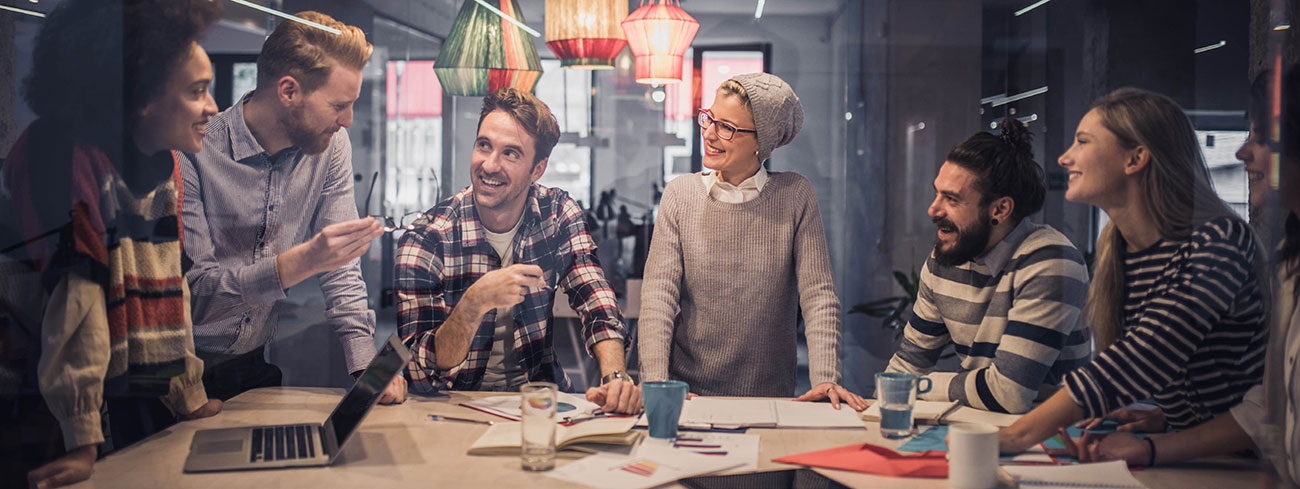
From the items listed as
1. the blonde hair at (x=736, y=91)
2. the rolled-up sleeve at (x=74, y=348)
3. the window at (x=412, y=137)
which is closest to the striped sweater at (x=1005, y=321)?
the blonde hair at (x=736, y=91)

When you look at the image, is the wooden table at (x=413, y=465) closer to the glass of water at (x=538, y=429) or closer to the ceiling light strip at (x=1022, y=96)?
the glass of water at (x=538, y=429)

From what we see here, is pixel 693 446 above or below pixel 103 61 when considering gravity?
below

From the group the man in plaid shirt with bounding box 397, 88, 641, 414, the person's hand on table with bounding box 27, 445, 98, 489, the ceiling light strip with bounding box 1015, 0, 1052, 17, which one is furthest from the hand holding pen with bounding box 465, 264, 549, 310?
the ceiling light strip with bounding box 1015, 0, 1052, 17

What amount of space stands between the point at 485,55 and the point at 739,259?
1.13 metres

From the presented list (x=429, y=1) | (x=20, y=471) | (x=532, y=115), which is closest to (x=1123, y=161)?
(x=532, y=115)

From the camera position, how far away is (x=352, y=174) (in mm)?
2707

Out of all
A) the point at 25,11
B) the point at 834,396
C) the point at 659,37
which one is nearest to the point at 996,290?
the point at 834,396

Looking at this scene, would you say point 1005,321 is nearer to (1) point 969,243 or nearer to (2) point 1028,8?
(1) point 969,243

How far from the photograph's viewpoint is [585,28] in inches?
108

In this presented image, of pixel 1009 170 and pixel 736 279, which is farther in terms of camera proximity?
pixel 736 279

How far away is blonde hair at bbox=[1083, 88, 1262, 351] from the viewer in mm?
1770

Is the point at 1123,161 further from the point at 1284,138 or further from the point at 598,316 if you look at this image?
the point at 598,316

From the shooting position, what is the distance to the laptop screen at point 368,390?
1.58 m

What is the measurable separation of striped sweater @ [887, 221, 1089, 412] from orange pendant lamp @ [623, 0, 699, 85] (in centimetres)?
116
